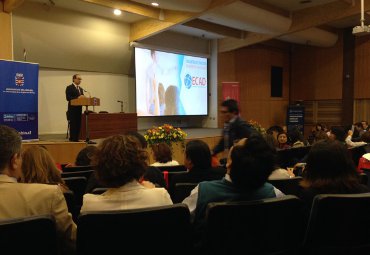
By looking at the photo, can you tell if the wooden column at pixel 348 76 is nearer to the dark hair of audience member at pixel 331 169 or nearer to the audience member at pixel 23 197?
the dark hair of audience member at pixel 331 169

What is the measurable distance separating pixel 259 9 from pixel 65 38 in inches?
185

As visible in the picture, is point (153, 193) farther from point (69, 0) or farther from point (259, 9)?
point (259, 9)

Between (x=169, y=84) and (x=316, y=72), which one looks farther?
(x=316, y=72)

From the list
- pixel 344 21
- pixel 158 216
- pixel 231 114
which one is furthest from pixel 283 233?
pixel 344 21

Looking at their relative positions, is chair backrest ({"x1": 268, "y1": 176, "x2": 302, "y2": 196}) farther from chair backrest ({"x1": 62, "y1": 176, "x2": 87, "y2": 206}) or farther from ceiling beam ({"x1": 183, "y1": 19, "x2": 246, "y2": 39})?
ceiling beam ({"x1": 183, "y1": 19, "x2": 246, "y2": 39})

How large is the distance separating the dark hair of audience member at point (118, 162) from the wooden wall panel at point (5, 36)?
6.10m

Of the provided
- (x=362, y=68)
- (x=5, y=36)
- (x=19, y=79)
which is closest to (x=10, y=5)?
(x=5, y=36)

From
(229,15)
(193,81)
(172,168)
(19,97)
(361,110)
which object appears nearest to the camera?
(172,168)

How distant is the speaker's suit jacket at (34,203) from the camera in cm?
144

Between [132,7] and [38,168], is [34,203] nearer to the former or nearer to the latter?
[38,168]

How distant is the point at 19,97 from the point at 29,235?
556cm

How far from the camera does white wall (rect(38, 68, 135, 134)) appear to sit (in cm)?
801

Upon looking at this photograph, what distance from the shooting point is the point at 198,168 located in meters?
2.68

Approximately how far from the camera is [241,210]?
57.9 inches
